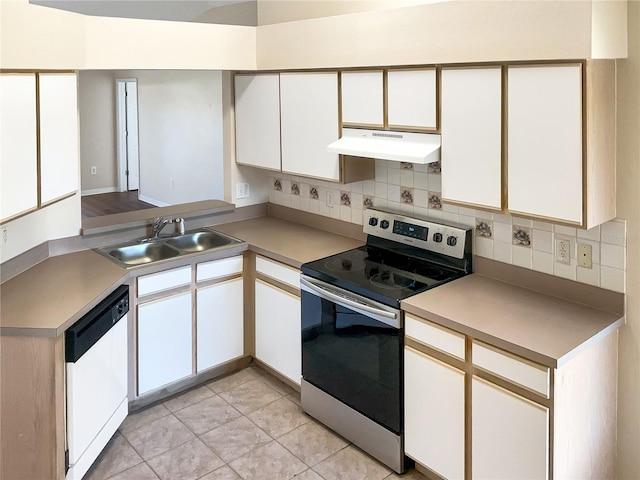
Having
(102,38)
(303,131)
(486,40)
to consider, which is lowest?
(303,131)

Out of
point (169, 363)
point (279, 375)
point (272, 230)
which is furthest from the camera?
point (272, 230)

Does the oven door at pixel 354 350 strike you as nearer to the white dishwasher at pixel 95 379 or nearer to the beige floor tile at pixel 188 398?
the beige floor tile at pixel 188 398

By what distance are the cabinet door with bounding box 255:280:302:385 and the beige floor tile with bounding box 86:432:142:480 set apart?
919 mm

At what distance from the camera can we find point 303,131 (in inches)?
127

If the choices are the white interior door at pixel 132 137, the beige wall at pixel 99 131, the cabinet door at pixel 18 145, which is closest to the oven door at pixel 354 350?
the cabinet door at pixel 18 145

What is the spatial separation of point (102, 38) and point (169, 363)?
1.78m

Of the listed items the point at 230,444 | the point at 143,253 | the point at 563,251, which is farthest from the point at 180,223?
the point at 563,251

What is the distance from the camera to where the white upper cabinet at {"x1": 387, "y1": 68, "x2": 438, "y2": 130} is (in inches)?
98.3

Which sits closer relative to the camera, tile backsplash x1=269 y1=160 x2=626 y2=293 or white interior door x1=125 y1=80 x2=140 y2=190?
tile backsplash x1=269 y1=160 x2=626 y2=293

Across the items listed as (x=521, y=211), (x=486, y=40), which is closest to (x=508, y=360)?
(x=521, y=211)

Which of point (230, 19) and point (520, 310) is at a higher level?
point (230, 19)

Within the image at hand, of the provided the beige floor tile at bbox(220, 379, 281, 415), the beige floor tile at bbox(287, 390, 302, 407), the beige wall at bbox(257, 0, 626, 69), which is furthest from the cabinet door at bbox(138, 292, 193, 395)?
the beige wall at bbox(257, 0, 626, 69)

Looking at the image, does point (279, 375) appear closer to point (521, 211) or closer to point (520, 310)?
point (520, 310)

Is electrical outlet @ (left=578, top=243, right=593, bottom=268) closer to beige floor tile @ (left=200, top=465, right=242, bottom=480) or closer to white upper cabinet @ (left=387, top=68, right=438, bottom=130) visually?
white upper cabinet @ (left=387, top=68, right=438, bottom=130)
